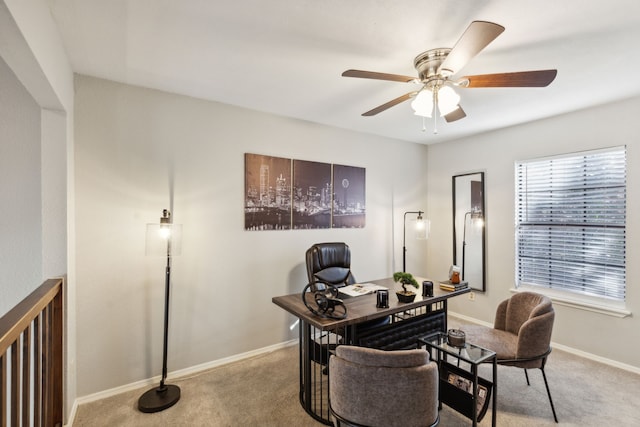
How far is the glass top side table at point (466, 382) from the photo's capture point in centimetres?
181

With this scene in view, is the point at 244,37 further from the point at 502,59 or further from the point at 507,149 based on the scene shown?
the point at 507,149

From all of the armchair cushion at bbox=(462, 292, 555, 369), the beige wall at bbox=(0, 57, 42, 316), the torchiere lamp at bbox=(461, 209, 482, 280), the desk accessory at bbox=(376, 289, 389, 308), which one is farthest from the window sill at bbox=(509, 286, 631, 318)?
the beige wall at bbox=(0, 57, 42, 316)

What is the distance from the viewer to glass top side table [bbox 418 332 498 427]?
1814 mm

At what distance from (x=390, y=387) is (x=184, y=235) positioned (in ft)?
7.22

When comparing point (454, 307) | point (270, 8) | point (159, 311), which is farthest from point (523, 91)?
point (159, 311)

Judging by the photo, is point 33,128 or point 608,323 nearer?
point 33,128

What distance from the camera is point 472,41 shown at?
57.0 inches

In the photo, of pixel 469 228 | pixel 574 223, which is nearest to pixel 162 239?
pixel 469 228

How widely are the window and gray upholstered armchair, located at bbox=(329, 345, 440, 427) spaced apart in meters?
2.88

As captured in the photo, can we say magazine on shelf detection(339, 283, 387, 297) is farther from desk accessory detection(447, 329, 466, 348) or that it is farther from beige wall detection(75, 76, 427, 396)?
beige wall detection(75, 76, 427, 396)

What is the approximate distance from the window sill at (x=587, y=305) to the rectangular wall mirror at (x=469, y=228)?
710 millimetres

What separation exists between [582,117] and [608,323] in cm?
213

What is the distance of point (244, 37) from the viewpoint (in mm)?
1910

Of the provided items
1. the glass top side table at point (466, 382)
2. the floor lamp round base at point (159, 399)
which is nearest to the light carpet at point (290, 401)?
the floor lamp round base at point (159, 399)
